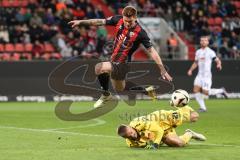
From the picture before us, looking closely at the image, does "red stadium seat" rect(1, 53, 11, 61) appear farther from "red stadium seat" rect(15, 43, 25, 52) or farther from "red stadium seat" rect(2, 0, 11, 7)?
Result: "red stadium seat" rect(2, 0, 11, 7)

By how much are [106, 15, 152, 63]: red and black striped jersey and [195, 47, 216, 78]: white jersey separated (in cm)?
726

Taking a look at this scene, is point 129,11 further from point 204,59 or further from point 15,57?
point 15,57

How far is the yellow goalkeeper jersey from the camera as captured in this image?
39.2ft

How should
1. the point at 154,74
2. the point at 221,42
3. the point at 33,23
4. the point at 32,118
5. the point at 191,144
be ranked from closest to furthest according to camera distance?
the point at 191,144, the point at 32,118, the point at 154,74, the point at 33,23, the point at 221,42

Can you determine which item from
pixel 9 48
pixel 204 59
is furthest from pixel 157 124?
pixel 9 48

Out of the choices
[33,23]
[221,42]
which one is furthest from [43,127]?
[221,42]

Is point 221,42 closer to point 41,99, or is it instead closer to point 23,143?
point 41,99

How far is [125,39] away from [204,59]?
309 inches

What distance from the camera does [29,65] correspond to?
28.0 m

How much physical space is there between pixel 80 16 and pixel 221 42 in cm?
681

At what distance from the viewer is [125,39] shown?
16.0 meters

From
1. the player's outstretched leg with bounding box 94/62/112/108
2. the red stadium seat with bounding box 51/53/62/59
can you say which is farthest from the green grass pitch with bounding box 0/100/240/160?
the red stadium seat with bounding box 51/53/62/59

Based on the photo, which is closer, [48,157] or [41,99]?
[48,157]

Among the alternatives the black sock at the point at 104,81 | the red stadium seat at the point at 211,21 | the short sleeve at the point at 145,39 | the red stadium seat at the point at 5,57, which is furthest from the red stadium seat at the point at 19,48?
the short sleeve at the point at 145,39
